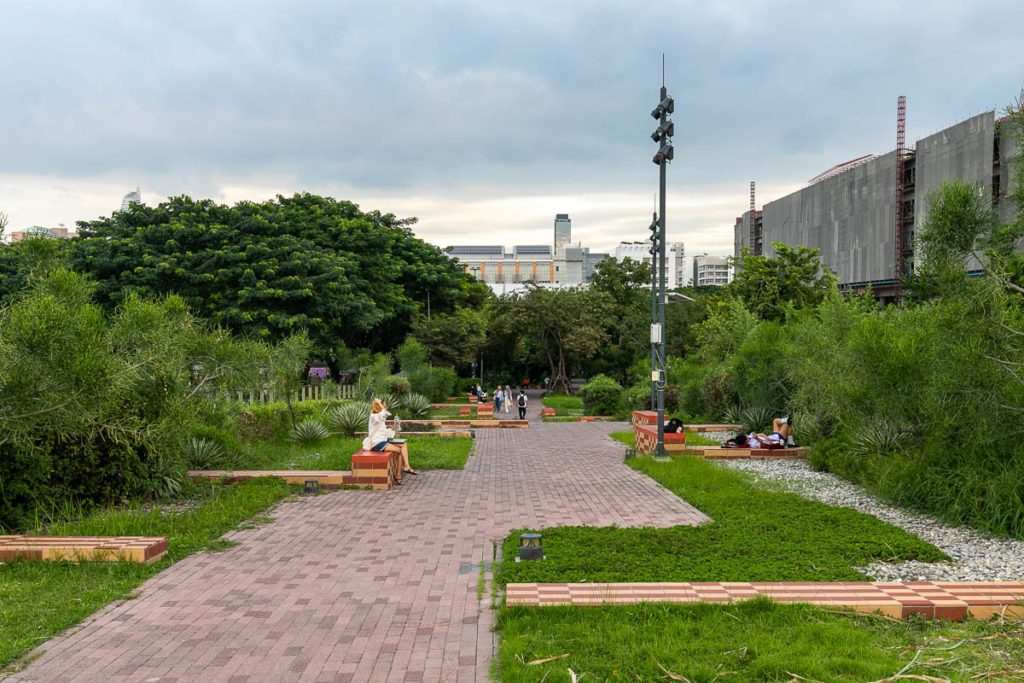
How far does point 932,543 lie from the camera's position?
731cm

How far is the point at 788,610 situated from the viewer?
5.09m

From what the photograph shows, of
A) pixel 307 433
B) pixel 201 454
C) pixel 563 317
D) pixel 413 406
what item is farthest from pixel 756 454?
pixel 563 317

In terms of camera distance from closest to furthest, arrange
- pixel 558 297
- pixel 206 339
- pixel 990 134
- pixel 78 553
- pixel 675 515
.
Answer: pixel 78 553, pixel 675 515, pixel 206 339, pixel 990 134, pixel 558 297

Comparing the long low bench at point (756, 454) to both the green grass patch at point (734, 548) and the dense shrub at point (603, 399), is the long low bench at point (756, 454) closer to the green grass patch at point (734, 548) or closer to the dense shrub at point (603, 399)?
the green grass patch at point (734, 548)

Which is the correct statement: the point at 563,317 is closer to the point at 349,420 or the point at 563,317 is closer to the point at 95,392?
the point at 349,420

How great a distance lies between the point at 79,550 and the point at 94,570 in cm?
38

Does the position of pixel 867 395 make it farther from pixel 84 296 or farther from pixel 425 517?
pixel 84 296

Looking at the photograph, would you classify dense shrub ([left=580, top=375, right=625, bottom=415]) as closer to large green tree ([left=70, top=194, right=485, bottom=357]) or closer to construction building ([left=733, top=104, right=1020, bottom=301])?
large green tree ([left=70, top=194, right=485, bottom=357])

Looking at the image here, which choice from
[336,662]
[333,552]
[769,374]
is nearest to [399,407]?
[769,374]

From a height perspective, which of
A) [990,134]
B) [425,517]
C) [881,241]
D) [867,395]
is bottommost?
[425,517]

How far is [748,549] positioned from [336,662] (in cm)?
406

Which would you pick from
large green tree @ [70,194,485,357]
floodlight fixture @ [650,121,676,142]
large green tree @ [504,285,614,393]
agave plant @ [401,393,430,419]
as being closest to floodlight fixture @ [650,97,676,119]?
floodlight fixture @ [650,121,676,142]

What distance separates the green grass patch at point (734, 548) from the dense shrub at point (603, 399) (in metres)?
21.8

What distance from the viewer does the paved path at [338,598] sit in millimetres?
4422
